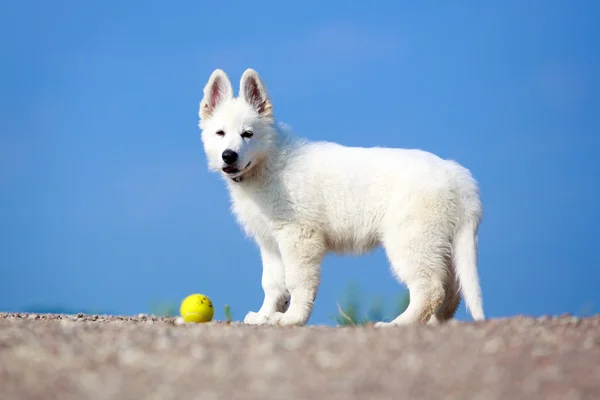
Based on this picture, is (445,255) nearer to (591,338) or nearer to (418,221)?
(418,221)

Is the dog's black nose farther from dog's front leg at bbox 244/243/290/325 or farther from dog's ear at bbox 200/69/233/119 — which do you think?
dog's front leg at bbox 244/243/290/325

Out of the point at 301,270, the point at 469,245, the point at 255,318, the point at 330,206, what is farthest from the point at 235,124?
the point at 469,245

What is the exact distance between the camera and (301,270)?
7.15m

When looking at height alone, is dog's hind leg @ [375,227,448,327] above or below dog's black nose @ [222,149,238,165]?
below

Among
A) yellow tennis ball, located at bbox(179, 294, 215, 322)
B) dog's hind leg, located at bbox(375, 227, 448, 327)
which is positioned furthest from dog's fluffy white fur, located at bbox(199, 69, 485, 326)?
yellow tennis ball, located at bbox(179, 294, 215, 322)

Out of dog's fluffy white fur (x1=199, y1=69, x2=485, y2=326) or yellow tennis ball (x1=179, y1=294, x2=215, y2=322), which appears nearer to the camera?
dog's fluffy white fur (x1=199, y1=69, x2=485, y2=326)

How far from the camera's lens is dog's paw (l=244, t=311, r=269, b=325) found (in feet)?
24.1

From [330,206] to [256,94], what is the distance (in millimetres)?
1484

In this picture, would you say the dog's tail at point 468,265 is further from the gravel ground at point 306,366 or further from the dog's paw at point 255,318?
the dog's paw at point 255,318

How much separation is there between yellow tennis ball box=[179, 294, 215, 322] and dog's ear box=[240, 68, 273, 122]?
201cm

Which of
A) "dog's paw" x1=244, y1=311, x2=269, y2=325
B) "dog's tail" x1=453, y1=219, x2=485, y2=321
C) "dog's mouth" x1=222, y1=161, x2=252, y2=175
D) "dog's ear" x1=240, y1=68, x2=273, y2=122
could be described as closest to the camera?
"dog's tail" x1=453, y1=219, x2=485, y2=321

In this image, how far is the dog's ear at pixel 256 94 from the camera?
7.66 m

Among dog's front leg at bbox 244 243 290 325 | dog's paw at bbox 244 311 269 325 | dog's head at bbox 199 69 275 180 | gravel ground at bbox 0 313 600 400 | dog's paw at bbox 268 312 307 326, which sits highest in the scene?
dog's head at bbox 199 69 275 180

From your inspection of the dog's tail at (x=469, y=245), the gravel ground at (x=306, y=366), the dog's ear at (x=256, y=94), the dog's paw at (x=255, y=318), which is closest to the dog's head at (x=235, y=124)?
the dog's ear at (x=256, y=94)
